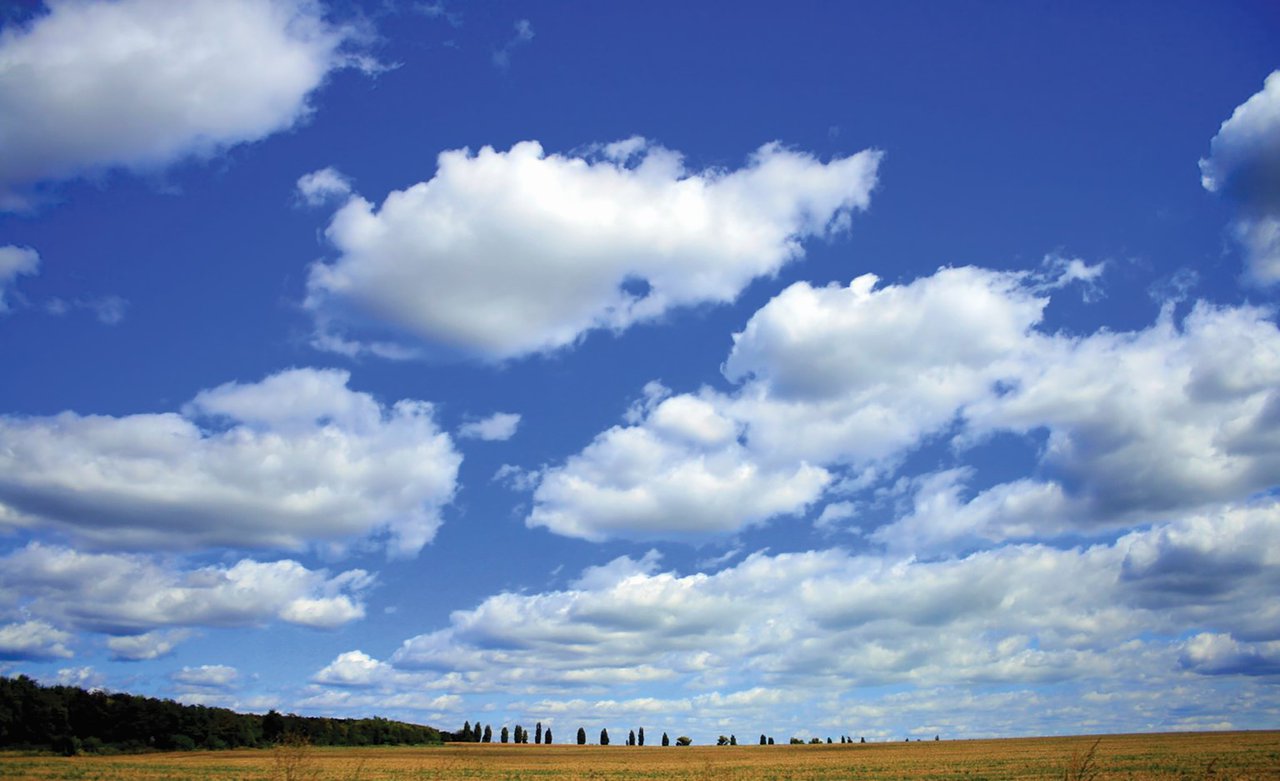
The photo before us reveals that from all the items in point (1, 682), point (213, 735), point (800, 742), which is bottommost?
point (800, 742)

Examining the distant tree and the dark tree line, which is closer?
the dark tree line

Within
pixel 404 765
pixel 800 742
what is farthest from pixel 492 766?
pixel 800 742

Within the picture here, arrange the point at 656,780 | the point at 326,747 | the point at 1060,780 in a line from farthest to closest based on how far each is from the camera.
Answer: the point at 326,747
the point at 656,780
the point at 1060,780

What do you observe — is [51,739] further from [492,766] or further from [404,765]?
[492,766]

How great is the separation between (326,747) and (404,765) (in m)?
50.4

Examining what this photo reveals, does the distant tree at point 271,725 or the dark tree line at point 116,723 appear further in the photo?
the distant tree at point 271,725

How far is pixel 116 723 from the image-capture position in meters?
100

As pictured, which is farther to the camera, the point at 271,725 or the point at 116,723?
Answer: the point at 271,725

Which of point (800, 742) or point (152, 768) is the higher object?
point (152, 768)

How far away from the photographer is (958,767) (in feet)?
220

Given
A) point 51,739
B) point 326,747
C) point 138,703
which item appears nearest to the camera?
point 51,739

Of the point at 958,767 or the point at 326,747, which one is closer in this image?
the point at 958,767

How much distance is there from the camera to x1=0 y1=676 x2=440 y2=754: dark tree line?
90062 mm

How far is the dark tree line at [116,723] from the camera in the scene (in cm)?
9006
